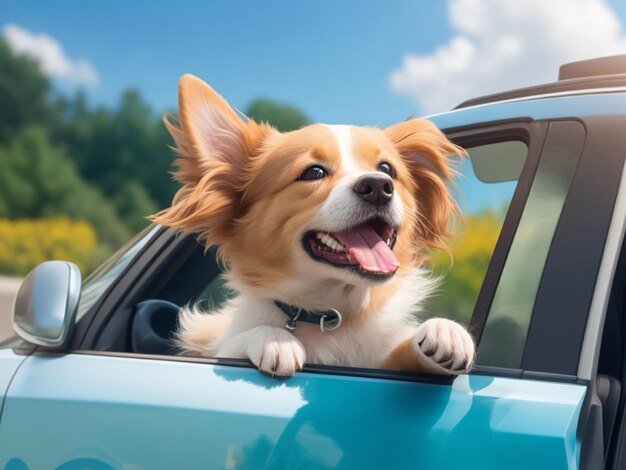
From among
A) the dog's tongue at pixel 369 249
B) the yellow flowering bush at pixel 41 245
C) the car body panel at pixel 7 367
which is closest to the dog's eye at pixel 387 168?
the dog's tongue at pixel 369 249

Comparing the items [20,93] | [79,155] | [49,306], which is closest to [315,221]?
[49,306]

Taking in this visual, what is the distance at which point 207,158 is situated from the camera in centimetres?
257

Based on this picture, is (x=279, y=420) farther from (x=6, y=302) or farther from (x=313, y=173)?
(x=6, y=302)

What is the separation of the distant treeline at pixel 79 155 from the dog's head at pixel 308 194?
106 ft

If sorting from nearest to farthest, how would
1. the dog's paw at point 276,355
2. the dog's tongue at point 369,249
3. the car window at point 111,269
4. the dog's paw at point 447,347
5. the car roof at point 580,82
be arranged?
1. the dog's paw at point 447,347
2. the dog's paw at point 276,355
3. the car roof at point 580,82
4. the dog's tongue at point 369,249
5. the car window at point 111,269

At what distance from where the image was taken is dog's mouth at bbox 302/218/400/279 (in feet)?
7.49

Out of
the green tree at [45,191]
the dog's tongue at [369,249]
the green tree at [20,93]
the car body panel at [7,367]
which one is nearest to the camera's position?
the dog's tongue at [369,249]

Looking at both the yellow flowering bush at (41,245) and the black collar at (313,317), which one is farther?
the yellow flowering bush at (41,245)

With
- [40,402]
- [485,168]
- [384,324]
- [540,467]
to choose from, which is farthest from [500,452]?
[40,402]

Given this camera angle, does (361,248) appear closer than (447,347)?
No

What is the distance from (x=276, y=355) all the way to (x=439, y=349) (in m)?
0.40

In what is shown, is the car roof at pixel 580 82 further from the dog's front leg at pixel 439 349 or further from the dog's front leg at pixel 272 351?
the dog's front leg at pixel 272 351

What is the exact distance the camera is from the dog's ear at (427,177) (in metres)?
2.66

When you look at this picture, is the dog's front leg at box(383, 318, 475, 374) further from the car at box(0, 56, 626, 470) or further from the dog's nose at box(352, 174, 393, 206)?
the dog's nose at box(352, 174, 393, 206)
